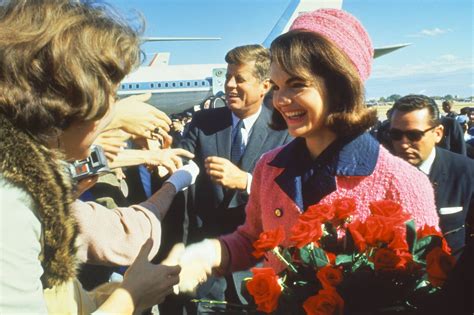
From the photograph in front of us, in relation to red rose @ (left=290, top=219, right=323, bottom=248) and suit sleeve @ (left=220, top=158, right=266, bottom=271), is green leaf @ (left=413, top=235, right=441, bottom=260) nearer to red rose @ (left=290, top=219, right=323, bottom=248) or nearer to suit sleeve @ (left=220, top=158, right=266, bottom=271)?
red rose @ (left=290, top=219, right=323, bottom=248)

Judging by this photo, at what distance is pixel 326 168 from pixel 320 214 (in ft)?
1.57

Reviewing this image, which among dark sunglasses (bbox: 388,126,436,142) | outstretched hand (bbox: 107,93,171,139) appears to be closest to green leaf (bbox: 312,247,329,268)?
outstretched hand (bbox: 107,93,171,139)

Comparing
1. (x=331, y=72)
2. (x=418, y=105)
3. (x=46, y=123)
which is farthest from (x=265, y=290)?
(x=418, y=105)

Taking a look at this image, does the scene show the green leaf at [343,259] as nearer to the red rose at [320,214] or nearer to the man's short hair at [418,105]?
the red rose at [320,214]

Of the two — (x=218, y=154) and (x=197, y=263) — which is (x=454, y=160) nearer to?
(x=218, y=154)

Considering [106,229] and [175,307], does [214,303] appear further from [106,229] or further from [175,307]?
[175,307]

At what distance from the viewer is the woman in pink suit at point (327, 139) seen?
1782 millimetres

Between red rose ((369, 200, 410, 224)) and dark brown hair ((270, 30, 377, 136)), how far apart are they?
0.49 meters

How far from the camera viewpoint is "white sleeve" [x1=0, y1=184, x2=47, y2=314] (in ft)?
3.26

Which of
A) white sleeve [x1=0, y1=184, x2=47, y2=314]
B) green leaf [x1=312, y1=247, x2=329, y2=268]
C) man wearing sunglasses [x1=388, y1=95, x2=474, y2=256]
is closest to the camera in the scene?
white sleeve [x1=0, y1=184, x2=47, y2=314]

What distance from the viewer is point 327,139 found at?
6.41 ft

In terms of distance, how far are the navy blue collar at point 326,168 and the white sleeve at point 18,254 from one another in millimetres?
1051

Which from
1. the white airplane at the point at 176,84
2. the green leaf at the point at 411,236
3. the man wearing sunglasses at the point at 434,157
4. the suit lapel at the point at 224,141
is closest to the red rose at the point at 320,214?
the green leaf at the point at 411,236

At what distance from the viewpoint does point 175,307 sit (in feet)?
12.2
